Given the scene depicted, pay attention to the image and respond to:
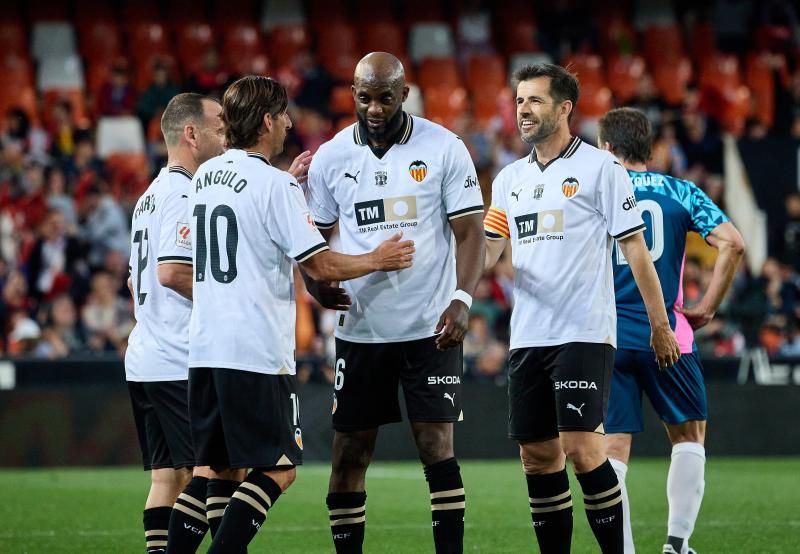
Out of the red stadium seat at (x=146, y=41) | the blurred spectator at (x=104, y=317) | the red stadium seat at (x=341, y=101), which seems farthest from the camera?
the red stadium seat at (x=146, y=41)

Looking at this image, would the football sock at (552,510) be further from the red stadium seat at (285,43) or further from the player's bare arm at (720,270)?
the red stadium seat at (285,43)

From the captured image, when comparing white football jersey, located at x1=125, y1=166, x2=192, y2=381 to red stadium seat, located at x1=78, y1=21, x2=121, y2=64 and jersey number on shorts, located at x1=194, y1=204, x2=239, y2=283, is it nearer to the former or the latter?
jersey number on shorts, located at x1=194, y1=204, x2=239, y2=283

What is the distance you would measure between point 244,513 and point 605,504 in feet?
5.77

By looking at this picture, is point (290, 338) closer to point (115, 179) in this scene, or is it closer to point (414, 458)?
point (414, 458)

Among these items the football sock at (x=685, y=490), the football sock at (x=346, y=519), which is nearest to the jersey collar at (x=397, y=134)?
the football sock at (x=346, y=519)

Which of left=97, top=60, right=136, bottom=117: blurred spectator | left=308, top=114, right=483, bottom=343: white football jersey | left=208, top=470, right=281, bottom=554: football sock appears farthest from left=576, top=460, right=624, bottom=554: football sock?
left=97, top=60, right=136, bottom=117: blurred spectator

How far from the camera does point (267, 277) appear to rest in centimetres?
589

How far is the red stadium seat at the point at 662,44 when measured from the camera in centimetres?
2297

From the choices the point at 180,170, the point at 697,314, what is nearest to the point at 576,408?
the point at 697,314

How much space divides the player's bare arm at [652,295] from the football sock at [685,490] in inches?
41.7

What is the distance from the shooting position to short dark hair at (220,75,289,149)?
598cm

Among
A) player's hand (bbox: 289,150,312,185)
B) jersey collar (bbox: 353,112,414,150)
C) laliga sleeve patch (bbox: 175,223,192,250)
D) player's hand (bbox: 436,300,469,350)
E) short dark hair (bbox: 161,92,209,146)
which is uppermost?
short dark hair (bbox: 161,92,209,146)

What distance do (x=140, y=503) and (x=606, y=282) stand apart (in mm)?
5570

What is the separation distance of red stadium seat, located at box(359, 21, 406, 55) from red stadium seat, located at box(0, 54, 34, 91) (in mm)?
5465
